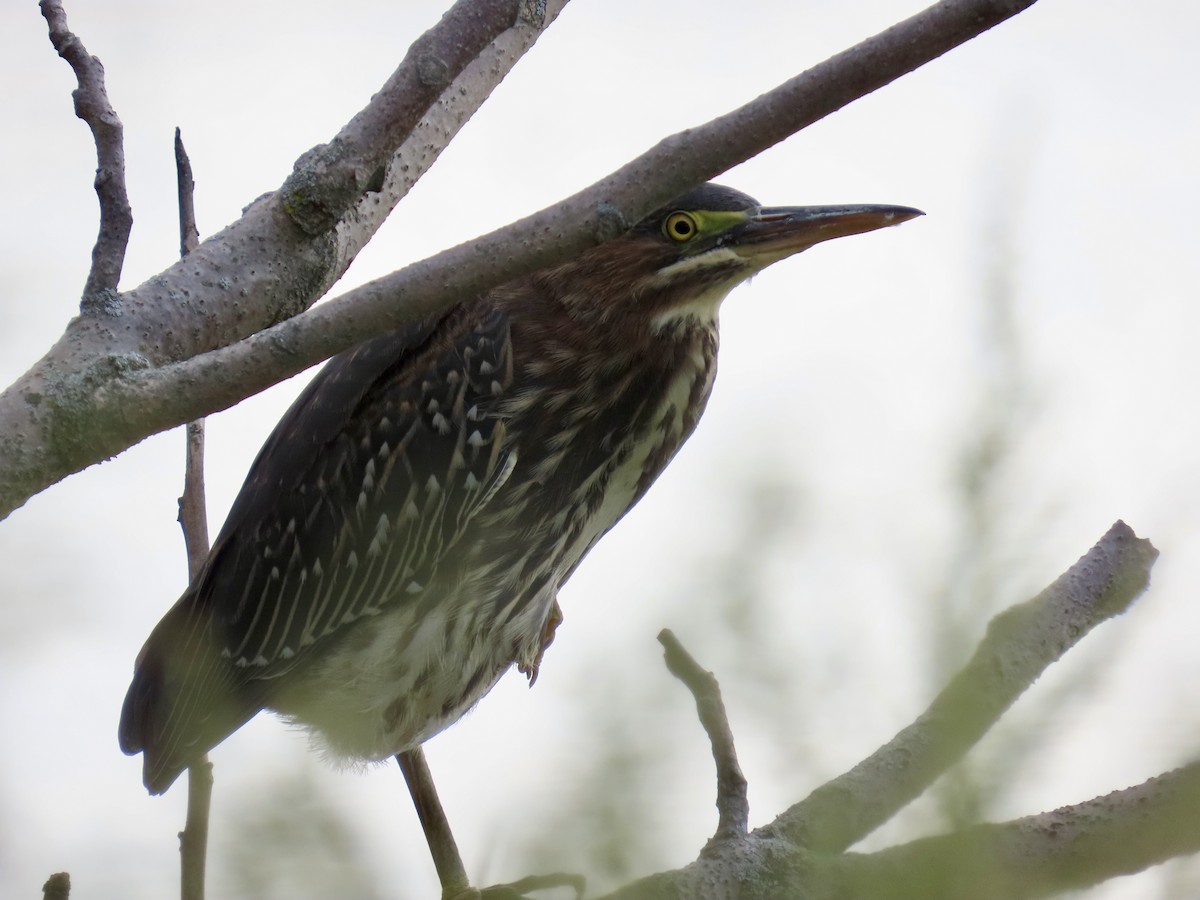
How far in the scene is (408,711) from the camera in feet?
11.0

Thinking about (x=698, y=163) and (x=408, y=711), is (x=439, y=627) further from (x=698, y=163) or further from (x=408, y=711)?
(x=698, y=163)

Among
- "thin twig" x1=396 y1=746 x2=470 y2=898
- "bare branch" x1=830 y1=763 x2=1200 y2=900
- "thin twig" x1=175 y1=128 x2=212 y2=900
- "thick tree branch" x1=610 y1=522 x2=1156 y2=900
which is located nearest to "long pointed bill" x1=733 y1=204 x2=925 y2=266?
"thick tree branch" x1=610 y1=522 x2=1156 y2=900

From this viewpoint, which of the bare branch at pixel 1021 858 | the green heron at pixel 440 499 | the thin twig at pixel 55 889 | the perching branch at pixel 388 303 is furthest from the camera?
the green heron at pixel 440 499

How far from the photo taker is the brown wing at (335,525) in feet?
10.4

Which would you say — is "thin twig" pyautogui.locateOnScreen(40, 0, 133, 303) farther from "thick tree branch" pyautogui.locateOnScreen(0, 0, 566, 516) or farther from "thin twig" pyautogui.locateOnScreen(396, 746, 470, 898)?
"thin twig" pyautogui.locateOnScreen(396, 746, 470, 898)

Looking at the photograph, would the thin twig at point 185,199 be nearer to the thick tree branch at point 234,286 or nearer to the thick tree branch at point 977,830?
the thick tree branch at point 234,286

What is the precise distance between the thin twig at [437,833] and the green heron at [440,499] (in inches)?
4.5

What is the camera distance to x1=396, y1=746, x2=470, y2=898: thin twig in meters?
3.14

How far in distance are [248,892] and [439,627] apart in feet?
7.66

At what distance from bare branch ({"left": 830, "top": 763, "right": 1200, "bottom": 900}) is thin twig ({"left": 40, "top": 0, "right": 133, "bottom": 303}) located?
1472 millimetres

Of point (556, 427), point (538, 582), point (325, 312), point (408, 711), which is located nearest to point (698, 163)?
point (325, 312)

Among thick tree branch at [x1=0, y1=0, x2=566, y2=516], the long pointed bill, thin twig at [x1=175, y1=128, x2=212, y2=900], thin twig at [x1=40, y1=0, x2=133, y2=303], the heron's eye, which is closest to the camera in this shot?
thick tree branch at [x1=0, y1=0, x2=566, y2=516]

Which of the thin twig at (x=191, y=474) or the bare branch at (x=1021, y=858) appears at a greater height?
the thin twig at (x=191, y=474)

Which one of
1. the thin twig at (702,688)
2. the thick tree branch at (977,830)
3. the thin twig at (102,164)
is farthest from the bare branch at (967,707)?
the thin twig at (102,164)
